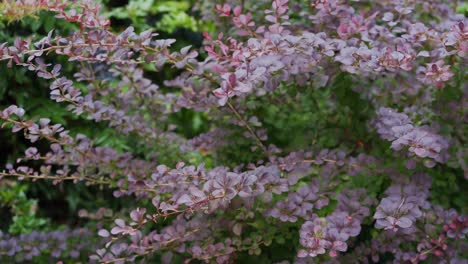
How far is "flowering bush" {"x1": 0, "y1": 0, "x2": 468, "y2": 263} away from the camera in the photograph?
5.31ft

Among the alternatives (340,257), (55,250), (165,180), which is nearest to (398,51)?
(340,257)

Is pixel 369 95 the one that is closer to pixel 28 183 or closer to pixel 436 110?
pixel 436 110

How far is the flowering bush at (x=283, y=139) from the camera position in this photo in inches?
63.7

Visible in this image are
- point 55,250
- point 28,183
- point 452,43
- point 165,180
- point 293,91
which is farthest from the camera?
point 28,183

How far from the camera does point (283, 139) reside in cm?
224

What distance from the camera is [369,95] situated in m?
2.19

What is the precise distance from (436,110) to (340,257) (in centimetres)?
58

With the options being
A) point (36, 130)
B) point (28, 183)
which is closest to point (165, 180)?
point (36, 130)

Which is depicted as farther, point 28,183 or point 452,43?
point 28,183

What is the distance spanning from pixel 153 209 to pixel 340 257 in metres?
0.78

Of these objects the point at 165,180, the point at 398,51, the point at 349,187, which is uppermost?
the point at 398,51

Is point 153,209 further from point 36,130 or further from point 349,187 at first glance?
point 349,187

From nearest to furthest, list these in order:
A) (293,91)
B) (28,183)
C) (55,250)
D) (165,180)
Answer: (165,180) < (293,91) < (55,250) < (28,183)

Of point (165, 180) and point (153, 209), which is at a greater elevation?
point (165, 180)
